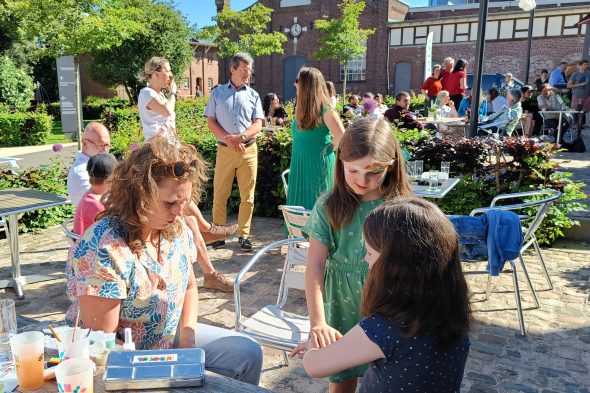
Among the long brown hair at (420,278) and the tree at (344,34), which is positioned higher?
the tree at (344,34)

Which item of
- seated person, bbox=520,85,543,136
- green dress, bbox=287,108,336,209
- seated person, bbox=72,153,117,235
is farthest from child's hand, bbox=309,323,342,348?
seated person, bbox=520,85,543,136

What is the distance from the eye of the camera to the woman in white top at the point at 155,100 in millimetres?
4918

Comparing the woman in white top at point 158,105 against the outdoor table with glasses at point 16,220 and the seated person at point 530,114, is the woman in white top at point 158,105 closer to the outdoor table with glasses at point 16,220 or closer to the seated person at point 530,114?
the outdoor table with glasses at point 16,220

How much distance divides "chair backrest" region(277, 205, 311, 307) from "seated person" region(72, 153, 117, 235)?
1273 mm

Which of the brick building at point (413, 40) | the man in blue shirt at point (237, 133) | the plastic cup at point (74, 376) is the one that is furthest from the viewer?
the brick building at point (413, 40)

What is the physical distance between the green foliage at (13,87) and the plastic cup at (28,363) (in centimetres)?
2184

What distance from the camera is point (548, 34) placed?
88.0 ft

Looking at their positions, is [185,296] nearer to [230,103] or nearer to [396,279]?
[396,279]

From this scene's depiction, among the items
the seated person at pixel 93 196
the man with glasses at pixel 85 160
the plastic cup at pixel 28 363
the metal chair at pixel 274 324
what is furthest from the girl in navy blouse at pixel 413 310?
the man with glasses at pixel 85 160

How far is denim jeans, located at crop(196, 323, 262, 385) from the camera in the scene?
199 cm

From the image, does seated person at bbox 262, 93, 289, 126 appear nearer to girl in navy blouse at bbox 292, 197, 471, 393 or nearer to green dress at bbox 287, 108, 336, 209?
green dress at bbox 287, 108, 336, 209

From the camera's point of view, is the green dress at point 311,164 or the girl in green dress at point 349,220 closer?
the girl in green dress at point 349,220

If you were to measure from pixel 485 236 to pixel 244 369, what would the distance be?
1937 mm

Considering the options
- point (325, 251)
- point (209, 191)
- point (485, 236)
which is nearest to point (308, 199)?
point (485, 236)
